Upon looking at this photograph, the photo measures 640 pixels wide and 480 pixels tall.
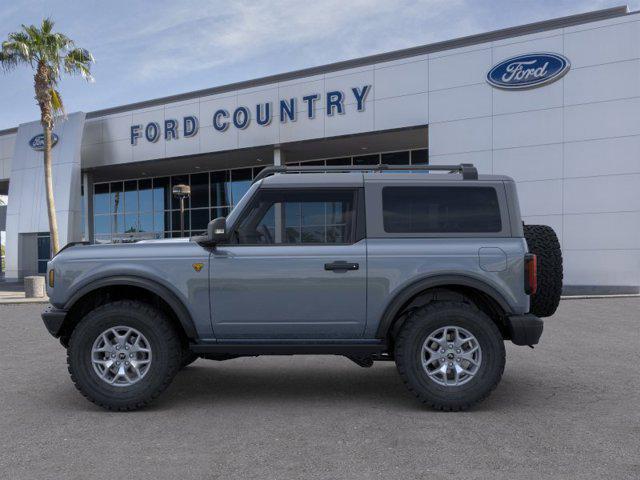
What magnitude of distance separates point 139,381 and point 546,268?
147 inches

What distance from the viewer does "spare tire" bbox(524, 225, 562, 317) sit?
4.95 metres

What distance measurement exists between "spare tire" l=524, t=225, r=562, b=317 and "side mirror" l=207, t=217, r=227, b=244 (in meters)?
2.75

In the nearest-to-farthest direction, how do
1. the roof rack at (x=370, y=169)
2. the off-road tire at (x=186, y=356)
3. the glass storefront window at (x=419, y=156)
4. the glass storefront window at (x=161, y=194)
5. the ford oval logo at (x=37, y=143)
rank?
1. the roof rack at (x=370, y=169)
2. the off-road tire at (x=186, y=356)
3. the glass storefront window at (x=419, y=156)
4. the ford oval logo at (x=37, y=143)
5. the glass storefront window at (x=161, y=194)

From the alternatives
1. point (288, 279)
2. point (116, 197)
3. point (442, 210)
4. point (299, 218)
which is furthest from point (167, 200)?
point (442, 210)

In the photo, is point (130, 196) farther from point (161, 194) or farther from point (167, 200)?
point (167, 200)

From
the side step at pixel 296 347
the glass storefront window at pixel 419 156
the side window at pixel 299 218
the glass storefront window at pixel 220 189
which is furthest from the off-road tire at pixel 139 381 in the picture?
the glass storefront window at pixel 220 189

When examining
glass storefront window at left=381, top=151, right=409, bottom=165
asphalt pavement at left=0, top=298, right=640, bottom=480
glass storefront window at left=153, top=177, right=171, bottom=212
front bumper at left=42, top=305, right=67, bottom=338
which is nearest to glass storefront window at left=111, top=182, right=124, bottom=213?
glass storefront window at left=153, top=177, right=171, bottom=212

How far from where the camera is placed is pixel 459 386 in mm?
4609

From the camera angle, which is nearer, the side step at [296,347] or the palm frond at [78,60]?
the side step at [296,347]

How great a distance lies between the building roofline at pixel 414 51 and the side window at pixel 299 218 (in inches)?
622

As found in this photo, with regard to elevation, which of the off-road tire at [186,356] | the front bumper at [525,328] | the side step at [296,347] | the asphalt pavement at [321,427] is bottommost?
the asphalt pavement at [321,427]

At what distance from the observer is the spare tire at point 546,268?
4949 mm

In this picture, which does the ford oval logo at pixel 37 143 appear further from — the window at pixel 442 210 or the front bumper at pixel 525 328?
the front bumper at pixel 525 328

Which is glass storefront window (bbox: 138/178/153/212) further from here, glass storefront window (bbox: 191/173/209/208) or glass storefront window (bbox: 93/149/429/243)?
glass storefront window (bbox: 191/173/209/208)
